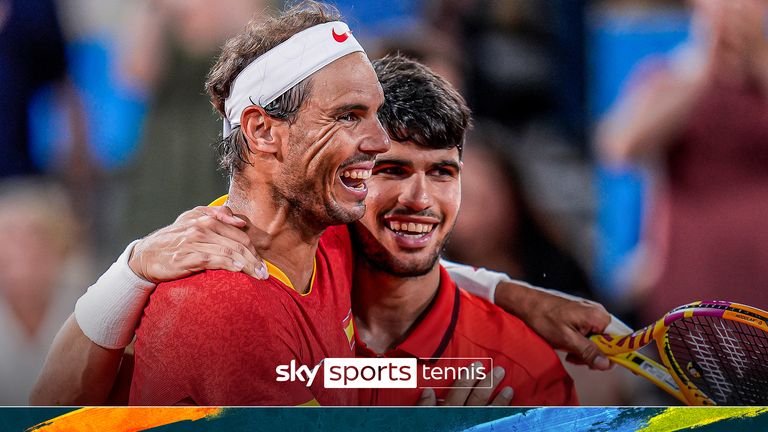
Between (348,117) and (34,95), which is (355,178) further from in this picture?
(34,95)

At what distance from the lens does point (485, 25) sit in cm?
315

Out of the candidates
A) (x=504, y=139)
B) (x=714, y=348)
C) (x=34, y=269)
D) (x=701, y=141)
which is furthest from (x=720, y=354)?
(x=34, y=269)

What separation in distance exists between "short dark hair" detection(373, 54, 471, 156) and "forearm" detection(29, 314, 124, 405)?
1.23m

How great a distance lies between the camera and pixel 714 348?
3.23 metres

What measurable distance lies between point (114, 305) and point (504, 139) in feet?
4.75

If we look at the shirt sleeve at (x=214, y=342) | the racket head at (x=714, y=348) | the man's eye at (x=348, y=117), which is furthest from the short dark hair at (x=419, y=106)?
the racket head at (x=714, y=348)

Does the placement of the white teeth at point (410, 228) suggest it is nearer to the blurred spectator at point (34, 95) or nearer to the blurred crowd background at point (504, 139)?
the blurred crowd background at point (504, 139)

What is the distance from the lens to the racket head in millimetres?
3215

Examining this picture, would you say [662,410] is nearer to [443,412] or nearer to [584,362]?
[584,362]

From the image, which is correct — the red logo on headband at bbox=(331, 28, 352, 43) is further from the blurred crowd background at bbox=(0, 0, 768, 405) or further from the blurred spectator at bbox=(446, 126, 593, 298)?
the blurred spectator at bbox=(446, 126, 593, 298)

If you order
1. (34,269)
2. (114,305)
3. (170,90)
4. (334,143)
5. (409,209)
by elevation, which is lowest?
(114,305)

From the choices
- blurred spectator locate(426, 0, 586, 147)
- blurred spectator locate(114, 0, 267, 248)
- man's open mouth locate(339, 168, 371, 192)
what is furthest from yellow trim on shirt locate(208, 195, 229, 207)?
blurred spectator locate(426, 0, 586, 147)

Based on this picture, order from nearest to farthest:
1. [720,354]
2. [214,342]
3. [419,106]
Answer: [214,342]
[419,106]
[720,354]

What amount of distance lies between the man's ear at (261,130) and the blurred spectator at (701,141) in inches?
44.5
